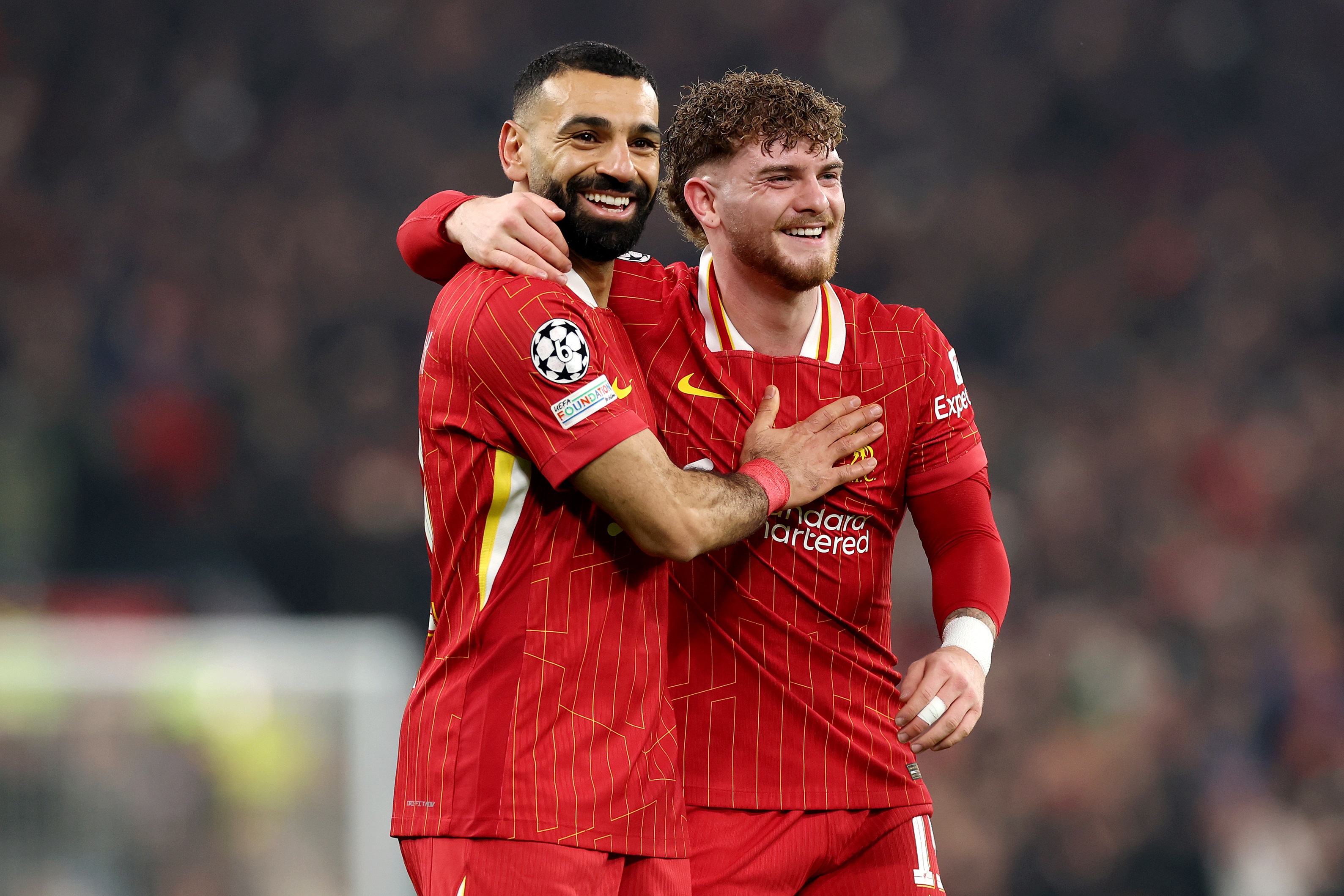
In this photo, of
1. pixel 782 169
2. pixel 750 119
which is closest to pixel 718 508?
pixel 782 169

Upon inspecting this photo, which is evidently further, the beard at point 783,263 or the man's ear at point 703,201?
the man's ear at point 703,201

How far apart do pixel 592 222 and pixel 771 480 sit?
60 cm

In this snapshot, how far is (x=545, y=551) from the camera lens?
8.47ft

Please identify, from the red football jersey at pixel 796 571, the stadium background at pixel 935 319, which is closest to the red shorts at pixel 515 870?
→ the red football jersey at pixel 796 571

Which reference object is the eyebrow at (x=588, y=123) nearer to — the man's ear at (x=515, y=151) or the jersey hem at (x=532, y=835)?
the man's ear at (x=515, y=151)

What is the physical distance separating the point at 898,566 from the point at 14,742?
427 cm

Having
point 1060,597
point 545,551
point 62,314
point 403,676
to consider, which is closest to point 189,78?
point 62,314

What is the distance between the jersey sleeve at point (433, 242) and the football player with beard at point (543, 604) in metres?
0.33

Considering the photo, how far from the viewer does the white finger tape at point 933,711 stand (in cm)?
281

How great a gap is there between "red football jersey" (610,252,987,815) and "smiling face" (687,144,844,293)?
0.44ft

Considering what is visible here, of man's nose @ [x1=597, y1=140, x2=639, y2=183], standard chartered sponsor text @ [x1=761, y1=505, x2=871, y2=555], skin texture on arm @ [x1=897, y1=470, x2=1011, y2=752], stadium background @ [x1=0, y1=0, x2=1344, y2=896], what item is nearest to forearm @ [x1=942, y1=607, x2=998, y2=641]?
skin texture on arm @ [x1=897, y1=470, x2=1011, y2=752]

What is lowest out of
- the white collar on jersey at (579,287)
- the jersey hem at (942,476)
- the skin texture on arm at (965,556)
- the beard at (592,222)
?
the skin texture on arm at (965,556)

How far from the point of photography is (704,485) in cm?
265

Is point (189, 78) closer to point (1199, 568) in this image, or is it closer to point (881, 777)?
point (1199, 568)
